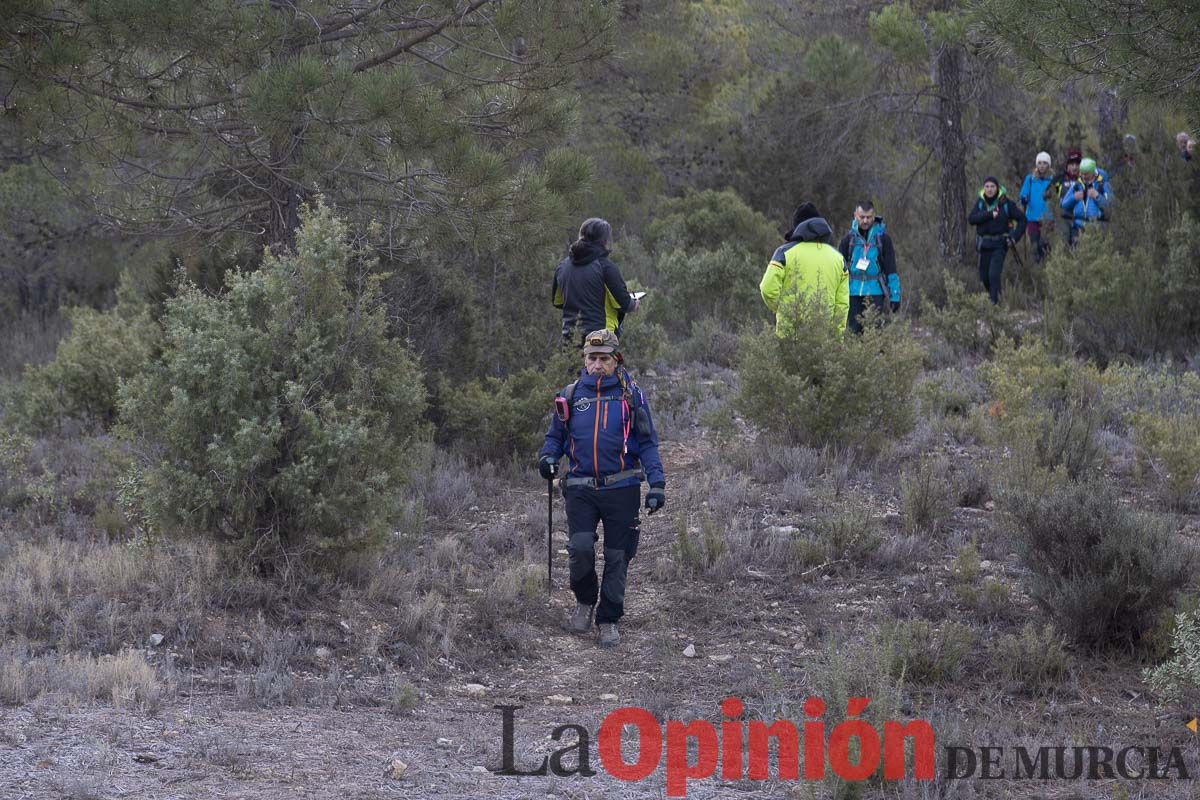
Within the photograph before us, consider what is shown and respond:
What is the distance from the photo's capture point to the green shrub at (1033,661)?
22.1 feet

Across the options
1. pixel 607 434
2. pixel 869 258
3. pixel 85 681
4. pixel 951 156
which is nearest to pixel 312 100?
pixel 607 434

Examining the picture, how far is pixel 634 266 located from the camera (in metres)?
19.0

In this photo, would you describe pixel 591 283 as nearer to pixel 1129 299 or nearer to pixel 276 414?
pixel 276 414

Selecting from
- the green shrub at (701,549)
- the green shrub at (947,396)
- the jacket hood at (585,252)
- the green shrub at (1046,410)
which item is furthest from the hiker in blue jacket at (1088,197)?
the green shrub at (701,549)

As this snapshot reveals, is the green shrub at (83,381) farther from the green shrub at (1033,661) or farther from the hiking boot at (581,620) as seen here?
the green shrub at (1033,661)

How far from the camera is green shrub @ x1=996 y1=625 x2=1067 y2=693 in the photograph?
6746 mm

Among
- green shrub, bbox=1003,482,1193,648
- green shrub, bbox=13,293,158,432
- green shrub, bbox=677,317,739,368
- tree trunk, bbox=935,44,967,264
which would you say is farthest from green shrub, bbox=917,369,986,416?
green shrub, bbox=13,293,158,432

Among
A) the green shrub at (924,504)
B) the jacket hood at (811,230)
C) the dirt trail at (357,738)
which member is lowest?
the dirt trail at (357,738)

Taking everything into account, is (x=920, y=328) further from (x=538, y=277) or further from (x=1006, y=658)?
(x=1006, y=658)

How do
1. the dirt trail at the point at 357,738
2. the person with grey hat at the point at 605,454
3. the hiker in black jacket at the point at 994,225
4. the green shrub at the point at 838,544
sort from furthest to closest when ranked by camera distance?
1. the hiker in black jacket at the point at 994,225
2. the green shrub at the point at 838,544
3. the person with grey hat at the point at 605,454
4. the dirt trail at the point at 357,738

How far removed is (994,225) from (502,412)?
7.33 metres

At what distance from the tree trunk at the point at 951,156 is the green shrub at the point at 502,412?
8.52 metres

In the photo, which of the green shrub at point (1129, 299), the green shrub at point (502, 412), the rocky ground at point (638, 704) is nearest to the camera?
the rocky ground at point (638, 704)

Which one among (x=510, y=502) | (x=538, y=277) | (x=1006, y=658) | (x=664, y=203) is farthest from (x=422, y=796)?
(x=664, y=203)
